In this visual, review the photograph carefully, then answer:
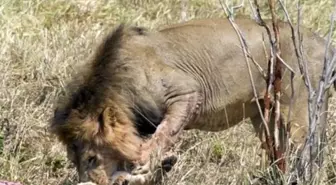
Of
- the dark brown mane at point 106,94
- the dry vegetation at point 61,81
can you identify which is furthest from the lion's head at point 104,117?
the dry vegetation at point 61,81

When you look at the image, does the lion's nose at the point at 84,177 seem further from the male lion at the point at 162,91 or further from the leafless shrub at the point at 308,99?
the leafless shrub at the point at 308,99

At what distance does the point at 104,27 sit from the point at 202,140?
1.96m

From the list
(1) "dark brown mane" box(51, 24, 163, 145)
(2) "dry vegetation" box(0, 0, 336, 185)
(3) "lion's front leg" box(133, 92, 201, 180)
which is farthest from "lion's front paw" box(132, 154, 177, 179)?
(2) "dry vegetation" box(0, 0, 336, 185)

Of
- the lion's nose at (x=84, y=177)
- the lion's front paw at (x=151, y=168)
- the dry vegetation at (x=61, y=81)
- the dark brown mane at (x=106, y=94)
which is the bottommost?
the dry vegetation at (x=61, y=81)

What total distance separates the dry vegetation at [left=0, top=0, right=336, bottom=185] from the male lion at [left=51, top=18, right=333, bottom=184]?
0.37m

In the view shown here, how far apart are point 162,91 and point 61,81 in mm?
1693

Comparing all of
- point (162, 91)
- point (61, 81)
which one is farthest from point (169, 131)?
point (61, 81)

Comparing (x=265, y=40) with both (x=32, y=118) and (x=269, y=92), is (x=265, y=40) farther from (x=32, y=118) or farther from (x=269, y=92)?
(x=32, y=118)

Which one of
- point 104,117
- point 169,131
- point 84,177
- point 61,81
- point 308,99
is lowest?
point 61,81

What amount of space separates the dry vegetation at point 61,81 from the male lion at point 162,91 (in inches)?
14.7

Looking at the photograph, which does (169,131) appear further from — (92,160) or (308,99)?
(308,99)

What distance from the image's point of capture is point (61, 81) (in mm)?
7195

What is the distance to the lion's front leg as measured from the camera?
17.9ft

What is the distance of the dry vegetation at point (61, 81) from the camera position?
627 centimetres
